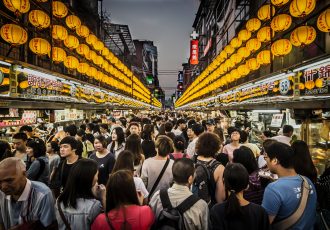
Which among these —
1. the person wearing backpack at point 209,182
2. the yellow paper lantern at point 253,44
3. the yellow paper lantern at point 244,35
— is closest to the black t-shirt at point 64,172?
the person wearing backpack at point 209,182

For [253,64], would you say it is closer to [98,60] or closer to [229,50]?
[229,50]

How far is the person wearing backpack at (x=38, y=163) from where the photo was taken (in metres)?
5.18

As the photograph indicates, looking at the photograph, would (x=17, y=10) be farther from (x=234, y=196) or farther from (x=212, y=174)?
(x=234, y=196)

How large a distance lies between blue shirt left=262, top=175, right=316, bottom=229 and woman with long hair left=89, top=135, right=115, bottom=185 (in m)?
3.66

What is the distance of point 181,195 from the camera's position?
3125 mm

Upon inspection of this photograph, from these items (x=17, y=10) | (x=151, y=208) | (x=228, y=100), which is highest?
(x=17, y=10)

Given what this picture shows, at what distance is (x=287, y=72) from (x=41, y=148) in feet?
26.2

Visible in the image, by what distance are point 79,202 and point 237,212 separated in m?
1.86

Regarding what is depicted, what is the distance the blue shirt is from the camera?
3031 millimetres

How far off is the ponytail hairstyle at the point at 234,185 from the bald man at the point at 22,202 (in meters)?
2.21

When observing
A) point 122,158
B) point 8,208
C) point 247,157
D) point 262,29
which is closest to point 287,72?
point 262,29

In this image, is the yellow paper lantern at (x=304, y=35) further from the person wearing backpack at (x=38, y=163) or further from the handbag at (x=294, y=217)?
the person wearing backpack at (x=38, y=163)

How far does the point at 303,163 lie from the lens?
14.1ft

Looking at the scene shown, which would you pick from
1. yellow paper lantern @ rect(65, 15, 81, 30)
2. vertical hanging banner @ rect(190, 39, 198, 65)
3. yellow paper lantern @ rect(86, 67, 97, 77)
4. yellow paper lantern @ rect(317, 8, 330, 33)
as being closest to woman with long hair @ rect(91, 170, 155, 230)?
yellow paper lantern @ rect(317, 8, 330, 33)
